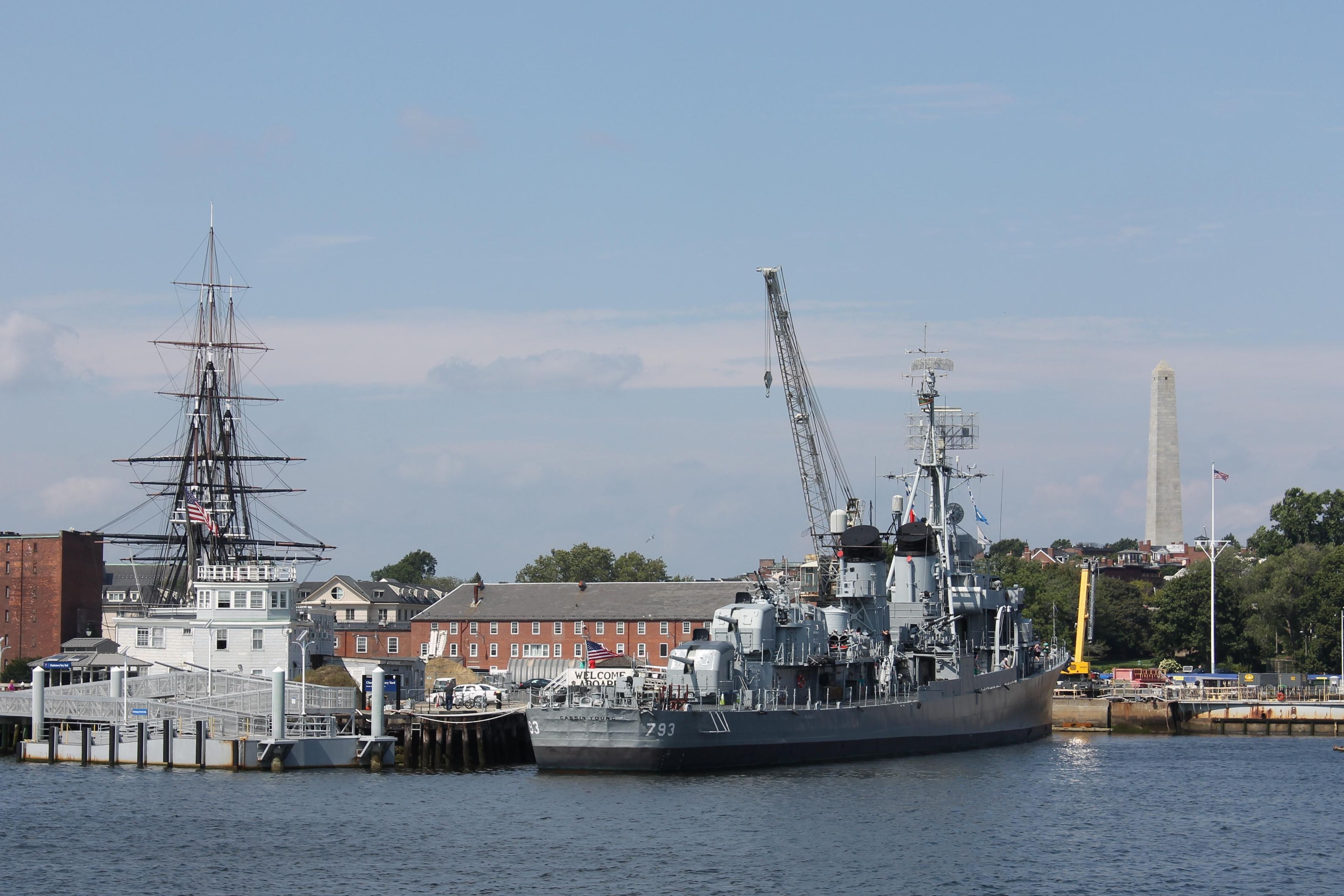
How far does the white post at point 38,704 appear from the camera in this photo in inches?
2517

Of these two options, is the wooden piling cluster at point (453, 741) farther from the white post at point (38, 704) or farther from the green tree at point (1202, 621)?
the green tree at point (1202, 621)

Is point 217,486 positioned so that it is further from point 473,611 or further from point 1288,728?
point 1288,728

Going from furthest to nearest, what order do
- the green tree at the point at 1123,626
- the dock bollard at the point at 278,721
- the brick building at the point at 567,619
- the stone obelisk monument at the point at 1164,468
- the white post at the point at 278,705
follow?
the stone obelisk monument at the point at 1164,468
the green tree at the point at 1123,626
the brick building at the point at 567,619
the dock bollard at the point at 278,721
the white post at the point at 278,705

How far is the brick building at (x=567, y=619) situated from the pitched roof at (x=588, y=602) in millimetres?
68

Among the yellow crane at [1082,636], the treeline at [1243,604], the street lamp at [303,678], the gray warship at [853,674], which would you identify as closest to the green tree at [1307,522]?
the treeline at [1243,604]

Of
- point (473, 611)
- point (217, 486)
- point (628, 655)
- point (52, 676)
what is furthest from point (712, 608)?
point (52, 676)

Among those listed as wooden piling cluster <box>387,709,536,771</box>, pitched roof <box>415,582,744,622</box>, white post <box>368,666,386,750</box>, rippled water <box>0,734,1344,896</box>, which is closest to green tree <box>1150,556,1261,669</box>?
pitched roof <box>415,582,744,622</box>

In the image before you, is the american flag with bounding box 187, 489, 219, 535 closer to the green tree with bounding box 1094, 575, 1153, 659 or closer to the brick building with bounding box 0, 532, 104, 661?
the brick building with bounding box 0, 532, 104, 661

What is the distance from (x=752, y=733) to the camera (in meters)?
57.7

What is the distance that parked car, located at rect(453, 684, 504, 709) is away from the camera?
69.6 m

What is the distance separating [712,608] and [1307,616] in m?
46.0

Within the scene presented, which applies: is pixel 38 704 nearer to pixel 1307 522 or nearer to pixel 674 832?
pixel 674 832

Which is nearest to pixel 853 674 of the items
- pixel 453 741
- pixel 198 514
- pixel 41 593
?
pixel 453 741

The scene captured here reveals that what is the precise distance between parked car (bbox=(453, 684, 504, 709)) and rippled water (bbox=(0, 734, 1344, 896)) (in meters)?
9.24
